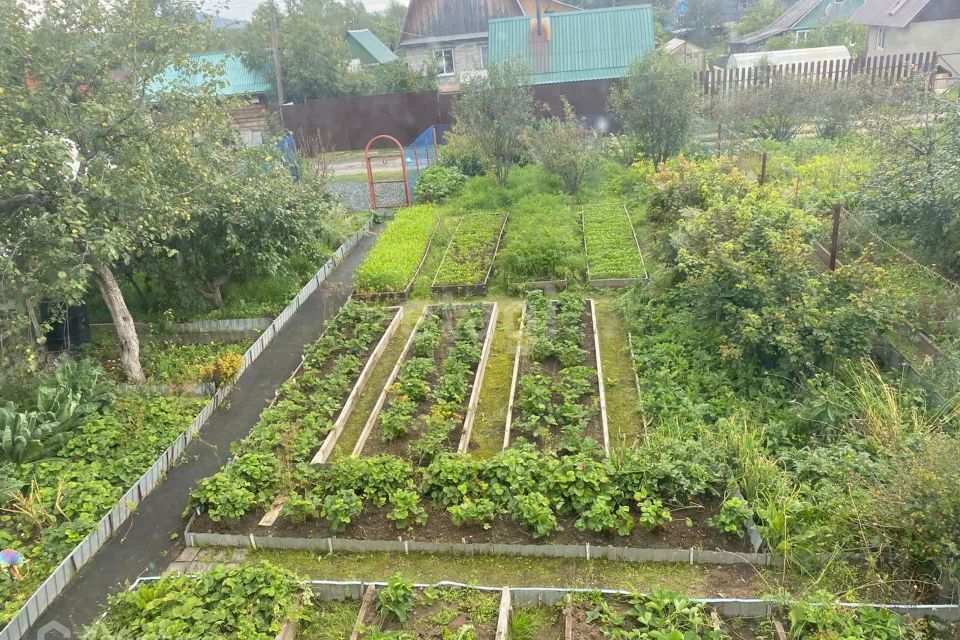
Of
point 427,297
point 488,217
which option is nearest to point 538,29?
point 488,217

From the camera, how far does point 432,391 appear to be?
7840 mm

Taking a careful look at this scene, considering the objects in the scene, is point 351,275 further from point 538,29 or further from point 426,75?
point 426,75

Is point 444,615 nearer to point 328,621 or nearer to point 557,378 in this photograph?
A: point 328,621

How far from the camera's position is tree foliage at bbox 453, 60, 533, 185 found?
15.2 metres

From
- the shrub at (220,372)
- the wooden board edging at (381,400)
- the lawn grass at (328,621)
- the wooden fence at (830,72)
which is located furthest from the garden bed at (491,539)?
the wooden fence at (830,72)

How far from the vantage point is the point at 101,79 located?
7.70 m

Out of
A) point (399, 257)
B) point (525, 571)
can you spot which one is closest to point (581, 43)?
point (399, 257)

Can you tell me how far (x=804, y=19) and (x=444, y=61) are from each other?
69.9 ft

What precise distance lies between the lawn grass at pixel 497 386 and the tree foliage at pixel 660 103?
23.2 ft

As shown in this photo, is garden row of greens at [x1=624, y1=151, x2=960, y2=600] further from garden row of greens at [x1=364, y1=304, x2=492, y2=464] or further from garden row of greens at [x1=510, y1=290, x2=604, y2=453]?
garden row of greens at [x1=364, y1=304, x2=492, y2=464]

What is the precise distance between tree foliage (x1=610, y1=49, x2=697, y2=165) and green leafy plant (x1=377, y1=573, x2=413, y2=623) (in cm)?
1309

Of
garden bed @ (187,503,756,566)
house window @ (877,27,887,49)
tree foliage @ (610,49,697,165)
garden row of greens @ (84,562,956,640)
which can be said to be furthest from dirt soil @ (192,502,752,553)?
house window @ (877,27,887,49)

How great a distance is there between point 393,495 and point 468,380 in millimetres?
2417

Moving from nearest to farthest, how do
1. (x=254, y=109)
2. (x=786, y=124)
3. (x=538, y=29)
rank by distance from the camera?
(x=786, y=124), (x=538, y=29), (x=254, y=109)
